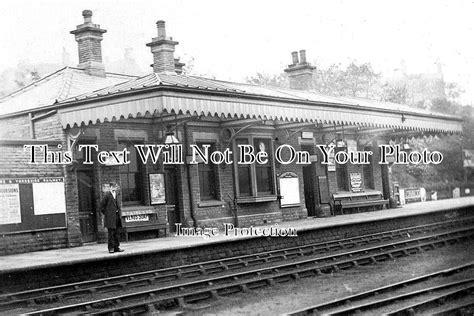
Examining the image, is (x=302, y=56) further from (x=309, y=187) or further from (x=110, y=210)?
(x=110, y=210)

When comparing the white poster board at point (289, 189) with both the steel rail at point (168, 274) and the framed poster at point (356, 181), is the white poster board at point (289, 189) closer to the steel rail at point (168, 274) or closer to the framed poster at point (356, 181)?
the framed poster at point (356, 181)

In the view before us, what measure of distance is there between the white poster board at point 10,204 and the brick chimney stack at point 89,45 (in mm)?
6128

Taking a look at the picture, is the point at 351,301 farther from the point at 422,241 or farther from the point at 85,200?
the point at 85,200

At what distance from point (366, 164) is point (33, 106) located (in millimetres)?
14621

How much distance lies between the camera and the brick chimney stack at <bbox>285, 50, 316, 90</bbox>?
2686 cm

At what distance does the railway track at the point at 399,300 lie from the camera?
24.3ft

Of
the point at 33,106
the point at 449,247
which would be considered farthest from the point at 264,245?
the point at 33,106

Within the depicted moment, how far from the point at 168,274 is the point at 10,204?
4290mm

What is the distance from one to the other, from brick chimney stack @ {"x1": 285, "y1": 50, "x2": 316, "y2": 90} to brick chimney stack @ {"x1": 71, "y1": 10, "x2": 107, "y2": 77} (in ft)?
35.3

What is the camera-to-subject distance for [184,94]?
12.9m

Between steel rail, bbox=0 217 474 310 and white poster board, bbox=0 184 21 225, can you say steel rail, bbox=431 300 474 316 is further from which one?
white poster board, bbox=0 184 21 225

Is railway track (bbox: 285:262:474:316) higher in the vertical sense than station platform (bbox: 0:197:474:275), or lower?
lower

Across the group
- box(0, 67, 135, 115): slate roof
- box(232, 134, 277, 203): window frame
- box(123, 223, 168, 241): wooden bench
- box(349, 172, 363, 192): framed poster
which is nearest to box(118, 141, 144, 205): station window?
box(123, 223, 168, 241): wooden bench

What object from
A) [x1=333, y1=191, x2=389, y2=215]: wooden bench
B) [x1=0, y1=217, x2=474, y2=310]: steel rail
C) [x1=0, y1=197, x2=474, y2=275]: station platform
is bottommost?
[x1=0, y1=217, x2=474, y2=310]: steel rail
